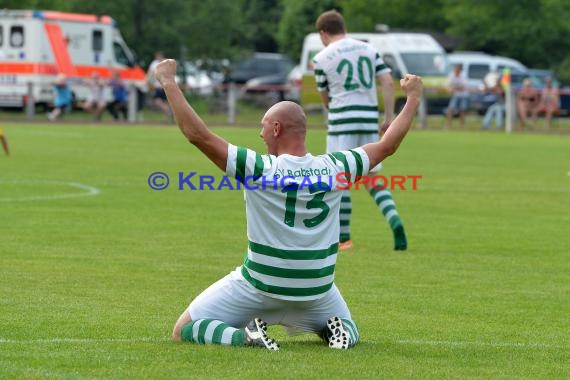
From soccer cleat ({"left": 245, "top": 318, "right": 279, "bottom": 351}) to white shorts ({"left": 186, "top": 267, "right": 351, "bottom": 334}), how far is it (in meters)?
0.09

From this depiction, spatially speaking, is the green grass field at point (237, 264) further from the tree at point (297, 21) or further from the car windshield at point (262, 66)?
the tree at point (297, 21)

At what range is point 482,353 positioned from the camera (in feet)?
25.9

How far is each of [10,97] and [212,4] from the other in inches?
645

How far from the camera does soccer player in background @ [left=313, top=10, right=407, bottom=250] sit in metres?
13.5

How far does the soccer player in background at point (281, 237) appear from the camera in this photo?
761 cm

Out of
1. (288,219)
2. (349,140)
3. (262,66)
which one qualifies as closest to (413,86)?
(288,219)

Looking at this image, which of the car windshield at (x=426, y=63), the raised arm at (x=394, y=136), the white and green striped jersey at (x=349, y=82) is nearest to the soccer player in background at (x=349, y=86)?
the white and green striped jersey at (x=349, y=82)

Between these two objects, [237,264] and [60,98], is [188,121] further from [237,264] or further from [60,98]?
[60,98]

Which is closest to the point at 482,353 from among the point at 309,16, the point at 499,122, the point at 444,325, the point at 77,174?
the point at 444,325

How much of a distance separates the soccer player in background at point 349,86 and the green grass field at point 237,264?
3.45 ft

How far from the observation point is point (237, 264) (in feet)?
39.6

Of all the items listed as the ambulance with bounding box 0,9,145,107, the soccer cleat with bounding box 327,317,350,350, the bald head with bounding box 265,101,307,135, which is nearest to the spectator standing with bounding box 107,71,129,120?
the ambulance with bounding box 0,9,145,107

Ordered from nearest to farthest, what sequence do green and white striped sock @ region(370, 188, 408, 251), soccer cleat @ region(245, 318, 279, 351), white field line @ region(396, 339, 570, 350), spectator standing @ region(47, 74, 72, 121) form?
soccer cleat @ region(245, 318, 279, 351) < white field line @ region(396, 339, 570, 350) < green and white striped sock @ region(370, 188, 408, 251) < spectator standing @ region(47, 74, 72, 121)

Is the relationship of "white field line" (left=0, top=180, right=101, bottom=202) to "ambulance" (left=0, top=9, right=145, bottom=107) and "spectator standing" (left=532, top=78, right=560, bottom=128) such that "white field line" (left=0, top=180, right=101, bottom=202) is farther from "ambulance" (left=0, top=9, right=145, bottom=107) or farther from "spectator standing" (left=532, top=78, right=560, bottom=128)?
"ambulance" (left=0, top=9, right=145, bottom=107)
